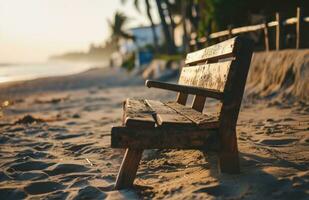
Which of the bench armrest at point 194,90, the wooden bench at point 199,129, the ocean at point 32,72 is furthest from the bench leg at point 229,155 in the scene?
the ocean at point 32,72

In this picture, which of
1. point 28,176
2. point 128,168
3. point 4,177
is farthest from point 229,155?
point 4,177

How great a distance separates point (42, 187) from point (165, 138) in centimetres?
119

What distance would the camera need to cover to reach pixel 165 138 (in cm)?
232

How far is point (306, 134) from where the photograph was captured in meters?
3.46

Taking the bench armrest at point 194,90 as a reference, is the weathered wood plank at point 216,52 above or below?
above

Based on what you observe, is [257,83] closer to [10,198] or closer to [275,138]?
[275,138]

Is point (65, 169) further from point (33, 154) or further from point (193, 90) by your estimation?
point (193, 90)

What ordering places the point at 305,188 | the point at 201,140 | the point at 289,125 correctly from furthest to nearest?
1. the point at 289,125
2. the point at 201,140
3. the point at 305,188

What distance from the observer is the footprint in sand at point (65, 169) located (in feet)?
10.3

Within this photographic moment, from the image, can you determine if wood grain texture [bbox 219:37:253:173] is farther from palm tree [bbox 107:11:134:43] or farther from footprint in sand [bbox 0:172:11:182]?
palm tree [bbox 107:11:134:43]

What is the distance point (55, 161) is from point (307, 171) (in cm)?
240

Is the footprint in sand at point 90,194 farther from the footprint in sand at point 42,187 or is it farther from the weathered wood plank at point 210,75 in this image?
the weathered wood plank at point 210,75

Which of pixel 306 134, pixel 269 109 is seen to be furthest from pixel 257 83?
pixel 306 134

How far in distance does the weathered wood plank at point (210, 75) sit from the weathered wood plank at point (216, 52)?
0.08 metres
